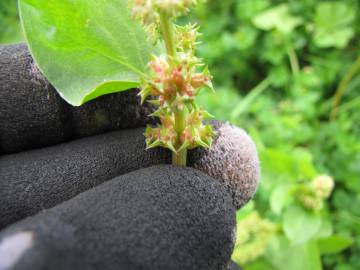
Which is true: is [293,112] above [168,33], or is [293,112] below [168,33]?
below

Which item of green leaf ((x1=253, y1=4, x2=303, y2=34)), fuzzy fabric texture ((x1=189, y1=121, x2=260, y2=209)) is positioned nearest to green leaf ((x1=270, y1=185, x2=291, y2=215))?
fuzzy fabric texture ((x1=189, y1=121, x2=260, y2=209))

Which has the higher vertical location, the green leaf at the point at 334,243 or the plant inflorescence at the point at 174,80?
the plant inflorescence at the point at 174,80

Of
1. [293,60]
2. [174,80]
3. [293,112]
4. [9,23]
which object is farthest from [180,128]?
[9,23]

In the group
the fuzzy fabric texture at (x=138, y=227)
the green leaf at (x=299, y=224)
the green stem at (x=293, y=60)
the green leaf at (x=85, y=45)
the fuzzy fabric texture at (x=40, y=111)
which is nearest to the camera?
the fuzzy fabric texture at (x=138, y=227)

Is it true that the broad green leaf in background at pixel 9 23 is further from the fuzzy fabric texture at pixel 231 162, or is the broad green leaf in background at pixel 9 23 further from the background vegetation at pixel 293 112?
the fuzzy fabric texture at pixel 231 162

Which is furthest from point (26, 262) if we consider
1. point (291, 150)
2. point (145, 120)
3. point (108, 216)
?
point (291, 150)

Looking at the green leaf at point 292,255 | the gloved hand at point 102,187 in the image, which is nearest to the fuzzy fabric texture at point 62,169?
the gloved hand at point 102,187

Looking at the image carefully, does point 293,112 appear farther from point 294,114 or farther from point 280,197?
point 280,197
